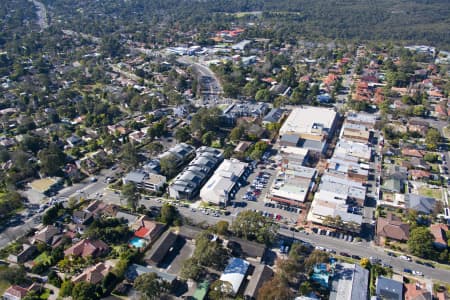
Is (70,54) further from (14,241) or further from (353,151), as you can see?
(353,151)

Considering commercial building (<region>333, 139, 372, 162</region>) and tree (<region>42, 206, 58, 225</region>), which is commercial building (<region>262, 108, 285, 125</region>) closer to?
commercial building (<region>333, 139, 372, 162</region>)

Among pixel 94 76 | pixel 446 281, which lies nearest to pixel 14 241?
pixel 446 281

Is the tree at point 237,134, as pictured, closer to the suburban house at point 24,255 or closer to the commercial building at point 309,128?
the commercial building at point 309,128

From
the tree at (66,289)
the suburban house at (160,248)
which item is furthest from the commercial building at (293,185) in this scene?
the tree at (66,289)

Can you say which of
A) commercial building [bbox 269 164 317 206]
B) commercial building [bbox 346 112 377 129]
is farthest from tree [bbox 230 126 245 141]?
commercial building [bbox 346 112 377 129]

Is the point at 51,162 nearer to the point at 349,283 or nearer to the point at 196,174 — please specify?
the point at 196,174

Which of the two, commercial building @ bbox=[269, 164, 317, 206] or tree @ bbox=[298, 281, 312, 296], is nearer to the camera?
tree @ bbox=[298, 281, 312, 296]
